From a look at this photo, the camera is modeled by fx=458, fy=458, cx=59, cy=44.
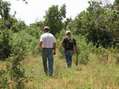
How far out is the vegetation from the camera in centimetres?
980

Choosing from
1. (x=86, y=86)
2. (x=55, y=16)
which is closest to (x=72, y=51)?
(x=86, y=86)

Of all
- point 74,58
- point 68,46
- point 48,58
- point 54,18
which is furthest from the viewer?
point 54,18

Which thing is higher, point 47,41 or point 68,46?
point 47,41

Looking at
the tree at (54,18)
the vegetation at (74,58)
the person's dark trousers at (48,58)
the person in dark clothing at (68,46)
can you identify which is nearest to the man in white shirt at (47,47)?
the person's dark trousers at (48,58)

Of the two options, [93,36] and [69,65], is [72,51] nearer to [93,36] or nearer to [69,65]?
[69,65]

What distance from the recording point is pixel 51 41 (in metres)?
14.4

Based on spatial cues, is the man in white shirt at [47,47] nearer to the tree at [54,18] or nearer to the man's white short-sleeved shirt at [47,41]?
the man's white short-sleeved shirt at [47,41]

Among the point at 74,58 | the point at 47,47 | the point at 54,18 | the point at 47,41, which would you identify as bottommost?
the point at 74,58

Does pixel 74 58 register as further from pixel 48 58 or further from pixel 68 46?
pixel 48 58

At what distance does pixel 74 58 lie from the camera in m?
20.8

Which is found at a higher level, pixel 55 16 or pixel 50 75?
pixel 55 16

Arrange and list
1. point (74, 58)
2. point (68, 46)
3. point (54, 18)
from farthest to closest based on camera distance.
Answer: point (54, 18) < point (74, 58) < point (68, 46)

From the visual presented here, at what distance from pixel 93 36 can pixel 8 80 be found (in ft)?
72.0

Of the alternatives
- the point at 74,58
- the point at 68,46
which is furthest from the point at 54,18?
the point at 68,46
